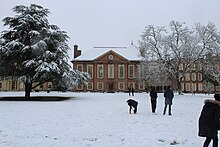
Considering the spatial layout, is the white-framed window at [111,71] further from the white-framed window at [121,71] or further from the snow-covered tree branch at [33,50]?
the snow-covered tree branch at [33,50]

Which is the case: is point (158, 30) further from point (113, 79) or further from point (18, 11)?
point (113, 79)

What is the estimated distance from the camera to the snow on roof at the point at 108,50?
74.2 metres

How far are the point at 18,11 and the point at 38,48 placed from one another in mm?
6415

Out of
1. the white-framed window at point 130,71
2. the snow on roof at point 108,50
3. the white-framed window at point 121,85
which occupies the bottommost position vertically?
the white-framed window at point 121,85

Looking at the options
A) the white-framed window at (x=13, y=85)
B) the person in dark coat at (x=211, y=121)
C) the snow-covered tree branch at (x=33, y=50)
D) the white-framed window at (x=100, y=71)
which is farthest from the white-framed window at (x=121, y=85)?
the person in dark coat at (x=211, y=121)

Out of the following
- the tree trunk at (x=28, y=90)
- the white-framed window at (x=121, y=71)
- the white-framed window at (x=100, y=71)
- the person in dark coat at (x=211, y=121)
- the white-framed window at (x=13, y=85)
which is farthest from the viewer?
the white-framed window at (x=121, y=71)

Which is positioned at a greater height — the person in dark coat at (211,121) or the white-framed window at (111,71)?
the white-framed window at (111,71)

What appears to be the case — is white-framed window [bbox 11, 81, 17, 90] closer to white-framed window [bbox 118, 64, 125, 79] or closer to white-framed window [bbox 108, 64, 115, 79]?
white-framed window [bbox 108, 64, 115, 79]

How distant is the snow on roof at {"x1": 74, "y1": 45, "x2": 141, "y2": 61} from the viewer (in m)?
74.2

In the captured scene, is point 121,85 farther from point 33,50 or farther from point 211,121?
point 211,121

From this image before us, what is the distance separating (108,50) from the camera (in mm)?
76438

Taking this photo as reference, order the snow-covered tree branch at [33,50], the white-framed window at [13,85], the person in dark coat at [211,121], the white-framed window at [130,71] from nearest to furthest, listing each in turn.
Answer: the person in dark coat at [211,121] < the snow-covered tree branch at [33,50] < the white-framed window at [13,85] < the white-framed window at [130,71]

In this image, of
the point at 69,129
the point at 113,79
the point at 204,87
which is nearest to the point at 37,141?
the point at 69,129

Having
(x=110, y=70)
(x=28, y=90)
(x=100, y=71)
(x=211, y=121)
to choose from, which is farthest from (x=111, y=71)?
(x=211, y=121)
